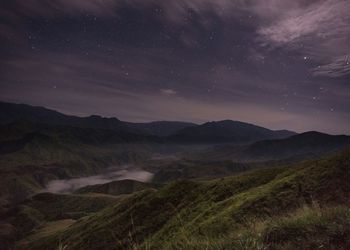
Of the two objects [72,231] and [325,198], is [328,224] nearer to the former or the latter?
[325,198]

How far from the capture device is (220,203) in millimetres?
68688

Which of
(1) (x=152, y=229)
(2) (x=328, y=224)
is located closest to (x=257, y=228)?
(2) (x=328, y=224)

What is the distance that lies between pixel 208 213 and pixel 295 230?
59.0 meters

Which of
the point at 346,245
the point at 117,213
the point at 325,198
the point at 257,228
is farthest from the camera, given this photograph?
the point at 117,213

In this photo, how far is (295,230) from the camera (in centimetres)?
731

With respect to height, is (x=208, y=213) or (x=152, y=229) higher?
(x=208, y=213)

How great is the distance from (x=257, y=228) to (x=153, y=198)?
88.6m

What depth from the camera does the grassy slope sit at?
4188cm

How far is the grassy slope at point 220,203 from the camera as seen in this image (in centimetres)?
4188

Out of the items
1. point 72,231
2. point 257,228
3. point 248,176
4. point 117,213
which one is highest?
point 257,228

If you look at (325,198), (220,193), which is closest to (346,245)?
(325,198)

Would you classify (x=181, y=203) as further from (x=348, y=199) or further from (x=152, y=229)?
(x=348, y=199)

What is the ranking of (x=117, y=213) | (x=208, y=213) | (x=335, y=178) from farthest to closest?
(x=117, y=213)
(x=208, y=213)
(x=335, y=178)

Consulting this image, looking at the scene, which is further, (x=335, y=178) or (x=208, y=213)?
(x=208, y=213)
